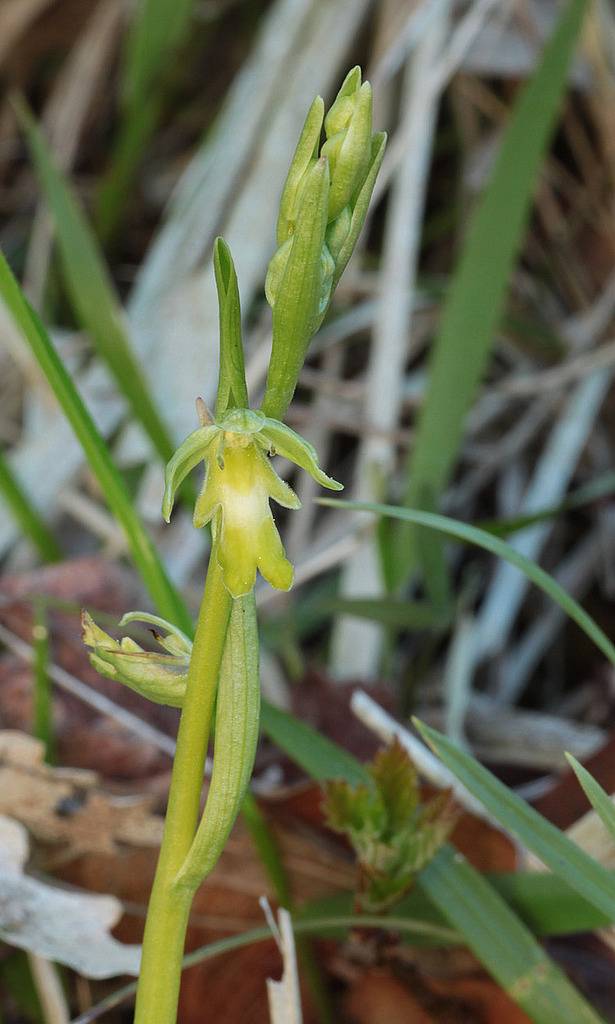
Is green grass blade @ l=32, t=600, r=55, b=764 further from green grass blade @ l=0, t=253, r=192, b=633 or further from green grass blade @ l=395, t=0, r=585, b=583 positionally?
green grass blade @ l=395, t=0, r=585, b=583

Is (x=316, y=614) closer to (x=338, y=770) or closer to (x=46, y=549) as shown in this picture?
(x=46, y=549)

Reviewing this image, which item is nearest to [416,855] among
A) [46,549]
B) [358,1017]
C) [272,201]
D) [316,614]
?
[358,1017]

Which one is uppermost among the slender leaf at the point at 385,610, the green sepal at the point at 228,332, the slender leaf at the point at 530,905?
the green sepal at the point at 228,332

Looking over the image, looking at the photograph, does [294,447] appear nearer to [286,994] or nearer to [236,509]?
[236,509]

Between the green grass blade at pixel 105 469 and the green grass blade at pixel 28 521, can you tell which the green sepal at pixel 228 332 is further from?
the green grass blade at pixel 28 521

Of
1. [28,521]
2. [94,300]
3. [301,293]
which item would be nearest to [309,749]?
[301,293]

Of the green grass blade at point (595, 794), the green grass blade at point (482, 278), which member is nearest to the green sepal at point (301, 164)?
the green grass blade at point (595, 794)

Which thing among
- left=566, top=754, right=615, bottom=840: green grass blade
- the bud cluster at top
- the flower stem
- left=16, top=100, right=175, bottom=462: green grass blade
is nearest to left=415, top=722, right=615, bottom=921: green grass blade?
left=566, top=754, right=615, bottom=840: green grass blade

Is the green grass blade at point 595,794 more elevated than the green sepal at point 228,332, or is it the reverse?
the green sepal at point 228,332
